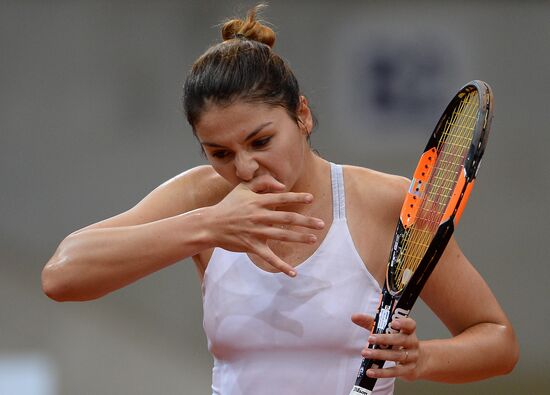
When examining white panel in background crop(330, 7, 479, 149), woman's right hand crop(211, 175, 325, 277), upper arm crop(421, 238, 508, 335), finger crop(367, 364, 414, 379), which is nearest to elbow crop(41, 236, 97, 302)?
woman's right hand crop(211, 175, 325, 277)

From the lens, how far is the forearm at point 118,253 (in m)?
1.61

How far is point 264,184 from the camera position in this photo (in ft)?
5.39

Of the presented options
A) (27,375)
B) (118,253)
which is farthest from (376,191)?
(27,375)

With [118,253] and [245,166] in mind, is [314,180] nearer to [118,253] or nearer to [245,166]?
[245,166]

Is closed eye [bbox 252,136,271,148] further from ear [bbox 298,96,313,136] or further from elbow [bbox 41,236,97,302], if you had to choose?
elbow [bbox 41,236,97,302]

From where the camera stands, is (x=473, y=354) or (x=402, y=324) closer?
(x=402, y=324)

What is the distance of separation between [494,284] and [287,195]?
2515mm

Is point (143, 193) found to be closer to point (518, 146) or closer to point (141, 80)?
point (141, 80)

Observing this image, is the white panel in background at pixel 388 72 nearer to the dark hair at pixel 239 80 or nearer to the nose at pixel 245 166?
the dark hair at pixel 239 80

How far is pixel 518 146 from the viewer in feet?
12.8

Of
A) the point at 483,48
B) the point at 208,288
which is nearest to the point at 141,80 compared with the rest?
the point at 483,48

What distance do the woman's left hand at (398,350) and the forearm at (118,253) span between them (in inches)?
12.3

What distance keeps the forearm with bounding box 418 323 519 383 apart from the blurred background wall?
2.00 meters

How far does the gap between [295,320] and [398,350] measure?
0.28 m
